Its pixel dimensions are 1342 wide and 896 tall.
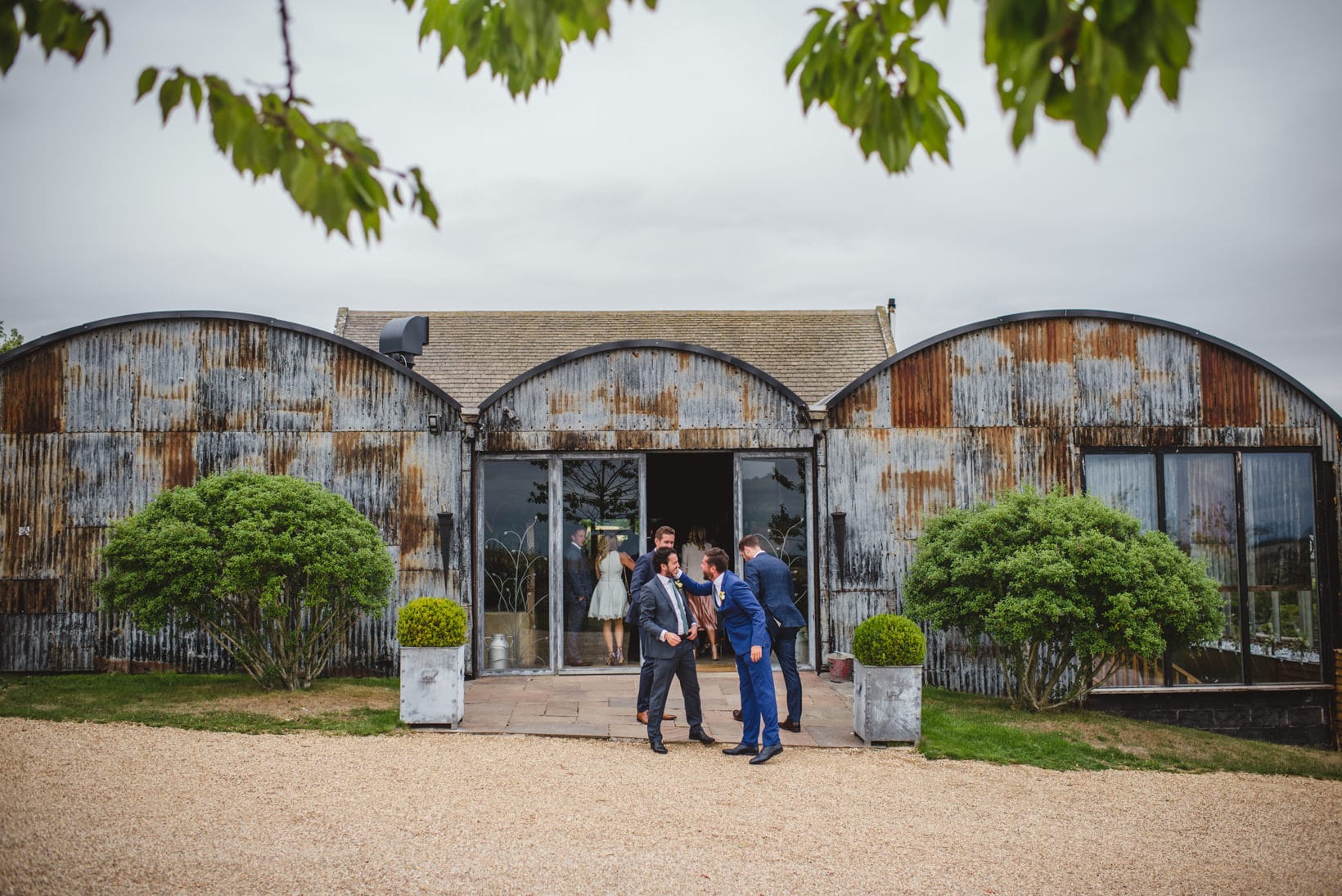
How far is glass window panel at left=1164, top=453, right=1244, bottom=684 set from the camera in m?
11.3

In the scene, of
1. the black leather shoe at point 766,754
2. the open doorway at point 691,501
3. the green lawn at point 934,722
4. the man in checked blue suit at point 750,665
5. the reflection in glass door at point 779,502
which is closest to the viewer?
the black leather shoe at point 766,754

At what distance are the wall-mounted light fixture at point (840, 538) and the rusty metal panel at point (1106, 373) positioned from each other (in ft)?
10.6

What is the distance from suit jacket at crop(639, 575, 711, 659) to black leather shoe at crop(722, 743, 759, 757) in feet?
3.06

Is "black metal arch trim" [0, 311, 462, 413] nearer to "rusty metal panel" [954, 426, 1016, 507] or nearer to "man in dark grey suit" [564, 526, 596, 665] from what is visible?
"man in dark grey suit" [564, 526, 596, 665]

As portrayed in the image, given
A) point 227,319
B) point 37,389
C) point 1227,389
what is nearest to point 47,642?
point 37,389

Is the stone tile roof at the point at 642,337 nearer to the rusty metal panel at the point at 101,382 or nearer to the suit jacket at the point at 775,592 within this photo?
the rusty metal panel at the point at 101,382

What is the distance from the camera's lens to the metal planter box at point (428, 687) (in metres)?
8.26

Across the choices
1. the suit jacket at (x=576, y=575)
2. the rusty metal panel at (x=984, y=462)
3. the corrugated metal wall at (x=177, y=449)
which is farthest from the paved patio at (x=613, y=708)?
the rusty metal panel at (x=984, y=462)

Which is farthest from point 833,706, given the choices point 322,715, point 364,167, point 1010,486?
point 364,167

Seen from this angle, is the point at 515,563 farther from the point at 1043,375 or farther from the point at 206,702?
the point at 1043,375

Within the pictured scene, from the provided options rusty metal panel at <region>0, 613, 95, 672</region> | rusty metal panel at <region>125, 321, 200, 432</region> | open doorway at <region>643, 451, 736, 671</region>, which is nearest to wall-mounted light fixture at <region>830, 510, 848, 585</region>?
open doorway at <region>643, 451, 736, 671</region>

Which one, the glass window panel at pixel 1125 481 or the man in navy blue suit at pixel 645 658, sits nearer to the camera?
the man in navy blue suit at pixel 645 658

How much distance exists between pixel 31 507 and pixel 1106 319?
13.4 meters

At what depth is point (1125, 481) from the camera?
1151 cm
